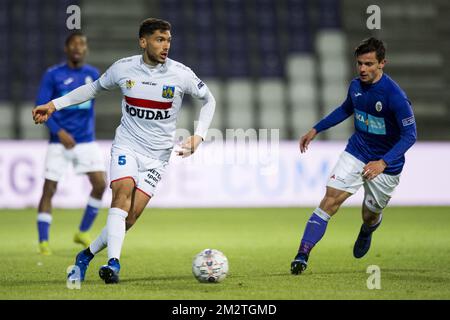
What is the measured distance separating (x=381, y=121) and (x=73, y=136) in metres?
3.82

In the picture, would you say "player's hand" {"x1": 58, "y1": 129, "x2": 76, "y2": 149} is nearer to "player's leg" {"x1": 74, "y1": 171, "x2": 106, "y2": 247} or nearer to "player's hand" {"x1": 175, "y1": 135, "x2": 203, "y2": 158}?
"player's leg" {"x1": 74, "y1": 171, "x2": 106, "y2": 247}

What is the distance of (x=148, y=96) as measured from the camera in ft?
23.1

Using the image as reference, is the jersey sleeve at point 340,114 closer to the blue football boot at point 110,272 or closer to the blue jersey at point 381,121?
the blue jersey at point 381,121

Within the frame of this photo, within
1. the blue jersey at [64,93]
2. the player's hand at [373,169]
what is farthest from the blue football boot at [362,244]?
the blue jersey at [64,93]

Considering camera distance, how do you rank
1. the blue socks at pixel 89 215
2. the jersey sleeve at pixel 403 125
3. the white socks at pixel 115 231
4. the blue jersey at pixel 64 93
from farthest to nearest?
1. the blue socks at pixel 89 215
2. the blue jersey at pixel 64 93
3. the jersey sleeve at pixel 403 125
4. the white socks at pixel 115 231

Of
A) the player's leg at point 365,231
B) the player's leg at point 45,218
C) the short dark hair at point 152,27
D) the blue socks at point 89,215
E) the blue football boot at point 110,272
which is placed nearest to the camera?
the blue football boot at point 110,272

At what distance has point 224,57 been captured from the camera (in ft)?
63.8

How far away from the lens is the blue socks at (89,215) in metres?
10.1

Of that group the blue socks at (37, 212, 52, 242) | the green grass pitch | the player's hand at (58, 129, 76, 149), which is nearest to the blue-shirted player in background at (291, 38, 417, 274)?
the green grass pitch

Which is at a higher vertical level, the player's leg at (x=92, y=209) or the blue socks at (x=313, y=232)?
the player's leg at (x=92, y=209)

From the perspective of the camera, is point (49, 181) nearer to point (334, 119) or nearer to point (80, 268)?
point (80, 268)

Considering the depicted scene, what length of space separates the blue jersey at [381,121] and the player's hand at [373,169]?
0.11 m

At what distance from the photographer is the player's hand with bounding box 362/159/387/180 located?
23.6 feet
